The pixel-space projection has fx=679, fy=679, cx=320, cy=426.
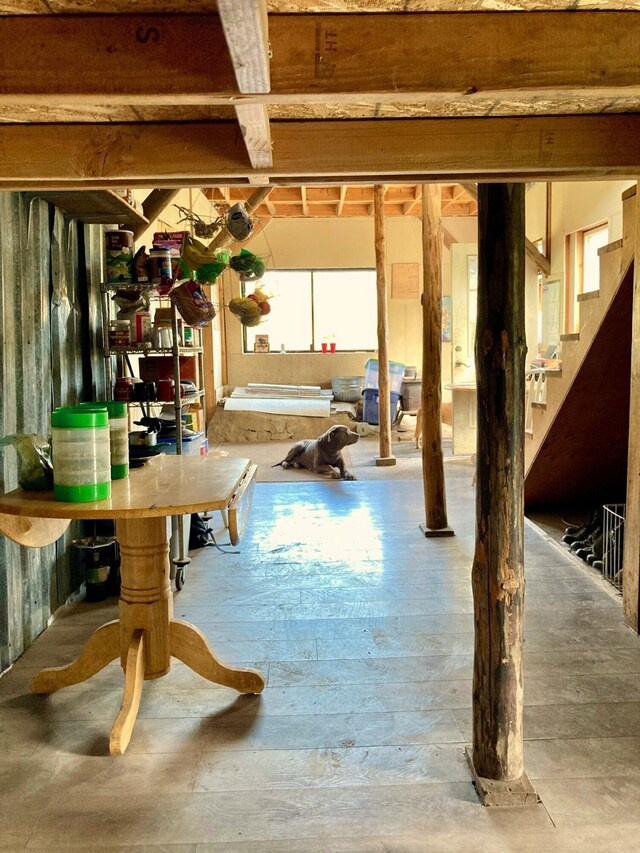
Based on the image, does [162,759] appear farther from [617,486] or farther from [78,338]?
[617,486]

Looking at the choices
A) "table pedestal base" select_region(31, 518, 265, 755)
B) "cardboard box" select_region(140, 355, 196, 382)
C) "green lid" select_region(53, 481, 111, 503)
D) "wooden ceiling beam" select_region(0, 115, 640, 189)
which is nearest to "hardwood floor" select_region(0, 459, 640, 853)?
"table pedestal base" select_region(31, 518, 265, 755)

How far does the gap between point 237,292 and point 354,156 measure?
377 inches

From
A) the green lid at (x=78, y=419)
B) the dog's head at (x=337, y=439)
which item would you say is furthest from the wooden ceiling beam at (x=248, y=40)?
the dog's head at (x=337, y=439)

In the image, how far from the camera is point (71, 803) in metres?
1.98

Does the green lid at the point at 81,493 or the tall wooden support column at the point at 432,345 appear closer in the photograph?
the green lid at the point at 81,493

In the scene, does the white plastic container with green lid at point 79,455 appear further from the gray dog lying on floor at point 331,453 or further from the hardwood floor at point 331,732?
the gray dog lying on floor at point 331,453

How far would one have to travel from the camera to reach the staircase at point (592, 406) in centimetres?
360

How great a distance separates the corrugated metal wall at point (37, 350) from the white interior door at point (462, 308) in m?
7.57

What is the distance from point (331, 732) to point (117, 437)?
1265 mm

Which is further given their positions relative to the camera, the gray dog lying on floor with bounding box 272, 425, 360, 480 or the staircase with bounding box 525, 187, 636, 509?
the gray dog lying on floor with bounding box 272, 425, 360, 480

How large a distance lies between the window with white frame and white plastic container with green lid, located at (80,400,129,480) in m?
8.99

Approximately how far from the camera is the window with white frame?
1127 centimetres

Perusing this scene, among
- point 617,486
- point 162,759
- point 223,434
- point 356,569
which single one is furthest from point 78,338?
point 223,434

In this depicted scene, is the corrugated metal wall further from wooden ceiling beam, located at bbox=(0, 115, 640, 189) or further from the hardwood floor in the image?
wooden ceiling beam, located at bbox=(0, 115, 640, 189)
